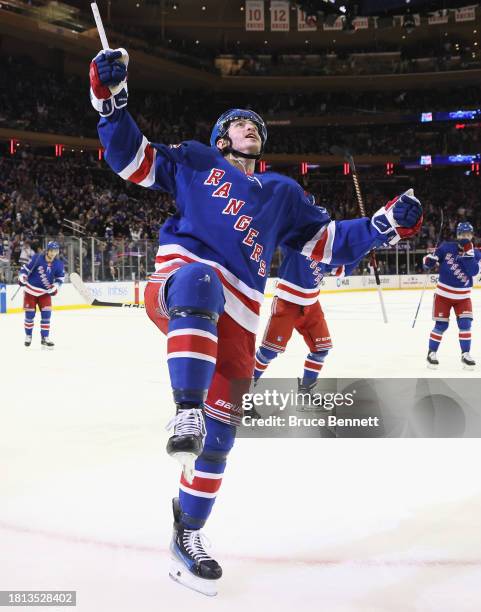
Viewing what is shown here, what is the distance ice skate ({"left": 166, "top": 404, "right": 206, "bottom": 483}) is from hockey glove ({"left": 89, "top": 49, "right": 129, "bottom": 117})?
969 mm

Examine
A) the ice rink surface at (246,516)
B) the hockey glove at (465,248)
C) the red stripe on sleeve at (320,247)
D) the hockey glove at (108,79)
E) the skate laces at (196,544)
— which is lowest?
the ice rink surface at (246,516)

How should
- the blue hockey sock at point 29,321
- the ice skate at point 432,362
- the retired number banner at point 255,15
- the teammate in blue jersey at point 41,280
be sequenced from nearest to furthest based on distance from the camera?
the ice skate at point 432,362, the blue hockey sock at point 29,321, the teammate in blue jersey at point 41,280, the retired number banner at point 255,15

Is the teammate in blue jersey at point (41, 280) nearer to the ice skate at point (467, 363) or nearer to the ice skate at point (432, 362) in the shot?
the ice skate at point (432, 362)

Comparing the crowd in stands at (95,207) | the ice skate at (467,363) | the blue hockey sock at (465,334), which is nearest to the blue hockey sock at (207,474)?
the ice skate at (467,363)

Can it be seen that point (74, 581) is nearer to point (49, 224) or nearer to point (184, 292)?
point (184, 292)

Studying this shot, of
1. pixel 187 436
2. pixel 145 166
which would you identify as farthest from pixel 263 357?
pixel 187 436

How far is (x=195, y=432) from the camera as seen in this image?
1.87 meters

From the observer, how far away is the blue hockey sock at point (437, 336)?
7648 mm

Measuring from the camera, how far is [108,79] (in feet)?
7.14

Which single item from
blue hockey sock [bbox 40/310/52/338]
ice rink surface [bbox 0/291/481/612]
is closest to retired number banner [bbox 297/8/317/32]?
blue hockey sock [bbox 40/310/52/338]

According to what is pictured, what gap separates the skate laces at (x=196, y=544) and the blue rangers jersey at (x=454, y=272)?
6.02 metres

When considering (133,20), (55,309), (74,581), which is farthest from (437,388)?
(133,20)

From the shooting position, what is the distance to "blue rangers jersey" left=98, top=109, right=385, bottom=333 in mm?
2295
